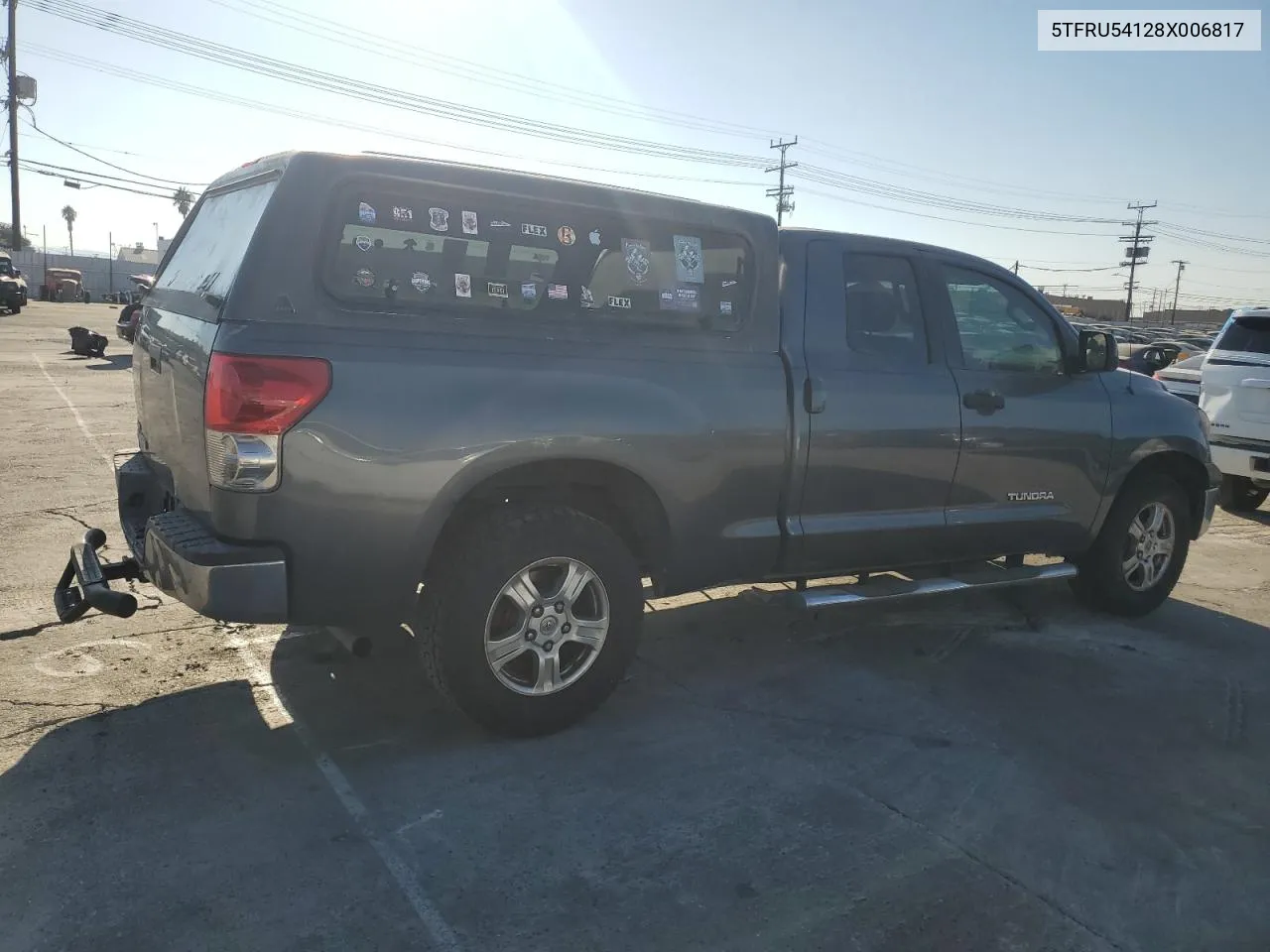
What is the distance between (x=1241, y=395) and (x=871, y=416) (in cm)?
627

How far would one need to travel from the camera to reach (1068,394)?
5.14 meters

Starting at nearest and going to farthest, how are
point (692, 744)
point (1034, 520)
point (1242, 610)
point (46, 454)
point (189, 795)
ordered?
point (189, 795) → point (692, 744) → point (1034, 520) → point (1242, 610) → point (46, 454)

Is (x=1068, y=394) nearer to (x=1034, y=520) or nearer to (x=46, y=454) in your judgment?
(x=1034, y=520)

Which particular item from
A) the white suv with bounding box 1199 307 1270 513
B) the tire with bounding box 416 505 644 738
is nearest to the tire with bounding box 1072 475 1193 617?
the tire with bounding box 416 505 644 738

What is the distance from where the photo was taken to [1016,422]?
4.89 m

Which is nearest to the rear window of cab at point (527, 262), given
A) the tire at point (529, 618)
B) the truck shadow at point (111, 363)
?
the tire at point (529, 618)

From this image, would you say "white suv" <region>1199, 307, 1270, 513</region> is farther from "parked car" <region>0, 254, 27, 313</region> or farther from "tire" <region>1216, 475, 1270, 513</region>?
"parked car" <region>0, 254, 27, 313</region>

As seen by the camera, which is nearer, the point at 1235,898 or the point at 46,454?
the point at 1235,898

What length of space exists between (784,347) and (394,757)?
2303 millimetres

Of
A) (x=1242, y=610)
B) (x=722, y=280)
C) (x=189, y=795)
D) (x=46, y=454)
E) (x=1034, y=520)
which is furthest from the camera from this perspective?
(x=46, y=454)

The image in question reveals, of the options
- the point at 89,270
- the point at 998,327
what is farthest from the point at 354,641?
the point at 89,270

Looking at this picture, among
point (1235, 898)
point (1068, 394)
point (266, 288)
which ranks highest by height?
point (266, 288)

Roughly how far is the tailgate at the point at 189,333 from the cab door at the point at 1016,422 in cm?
321

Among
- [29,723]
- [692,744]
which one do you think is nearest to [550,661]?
[692,744]
